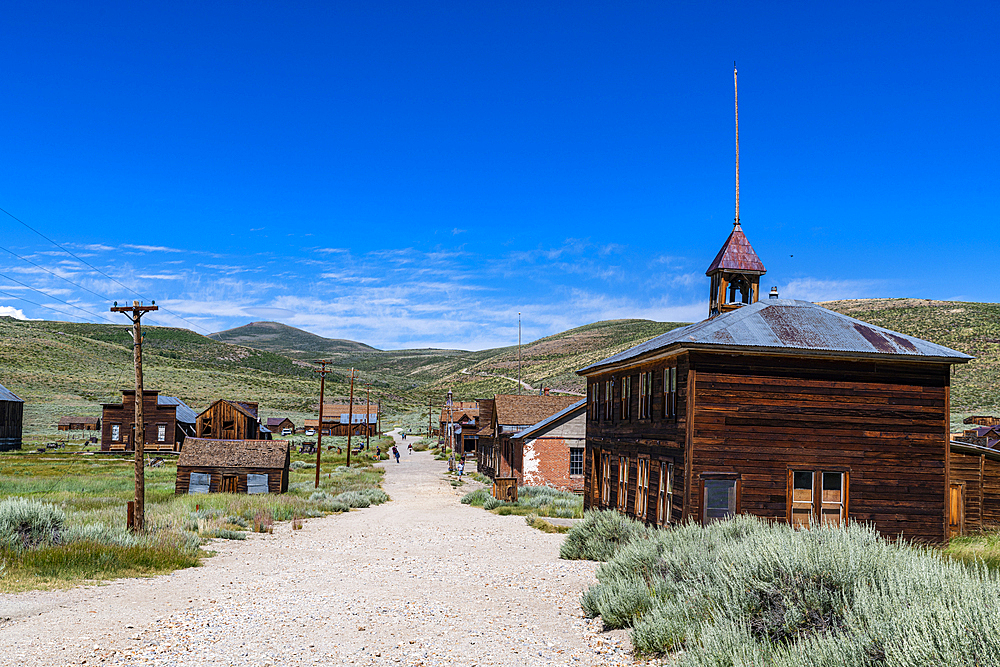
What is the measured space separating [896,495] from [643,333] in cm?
15898

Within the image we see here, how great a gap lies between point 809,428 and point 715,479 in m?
2.65

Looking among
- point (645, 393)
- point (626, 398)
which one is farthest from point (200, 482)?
point (645, 393)

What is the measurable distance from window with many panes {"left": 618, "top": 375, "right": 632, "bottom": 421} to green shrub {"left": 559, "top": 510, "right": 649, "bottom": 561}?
463 cm

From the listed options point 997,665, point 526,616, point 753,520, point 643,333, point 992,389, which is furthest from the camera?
point 643,333

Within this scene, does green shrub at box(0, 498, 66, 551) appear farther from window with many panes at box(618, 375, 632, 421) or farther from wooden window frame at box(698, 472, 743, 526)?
window with many panes at box(618, 375, 632, 421)

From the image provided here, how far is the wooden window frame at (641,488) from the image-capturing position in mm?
21172

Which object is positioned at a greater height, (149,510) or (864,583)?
(864,583)

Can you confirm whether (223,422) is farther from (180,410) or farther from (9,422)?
(9,422)

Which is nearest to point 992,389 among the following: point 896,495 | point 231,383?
point 896,495

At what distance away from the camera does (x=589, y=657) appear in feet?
31.8

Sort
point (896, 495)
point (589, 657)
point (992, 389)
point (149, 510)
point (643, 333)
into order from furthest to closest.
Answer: point (643, 333)
point (992, 389)
point (149, 510)
point (896, 495)
point (589, 657)

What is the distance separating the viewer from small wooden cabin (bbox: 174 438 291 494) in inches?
1363

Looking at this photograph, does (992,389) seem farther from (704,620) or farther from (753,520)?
(704,620)

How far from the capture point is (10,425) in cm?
6850
